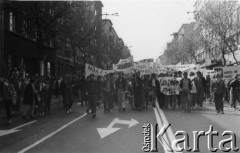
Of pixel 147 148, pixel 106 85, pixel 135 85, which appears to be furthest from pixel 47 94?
pixel 147 148

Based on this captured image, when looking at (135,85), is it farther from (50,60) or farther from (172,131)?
(50,60)

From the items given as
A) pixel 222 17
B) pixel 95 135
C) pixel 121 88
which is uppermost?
pixel 222 17

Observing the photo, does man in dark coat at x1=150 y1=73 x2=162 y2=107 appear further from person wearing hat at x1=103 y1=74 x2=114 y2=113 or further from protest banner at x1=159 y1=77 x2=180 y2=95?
person wearing hat at x1=103 y1=74 x2=114 y2=113

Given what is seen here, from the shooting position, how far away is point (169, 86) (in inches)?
781

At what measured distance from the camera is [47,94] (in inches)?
711

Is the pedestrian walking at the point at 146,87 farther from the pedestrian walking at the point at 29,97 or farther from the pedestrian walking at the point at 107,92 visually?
the pedestrian walking at the point at 29,97

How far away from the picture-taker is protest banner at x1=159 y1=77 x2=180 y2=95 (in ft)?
64.2

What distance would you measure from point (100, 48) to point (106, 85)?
97.8 feet

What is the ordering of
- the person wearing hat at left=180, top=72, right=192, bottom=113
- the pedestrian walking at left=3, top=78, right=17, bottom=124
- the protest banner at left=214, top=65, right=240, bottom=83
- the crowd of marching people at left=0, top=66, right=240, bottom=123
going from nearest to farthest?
the pedestrian walking at left=3, top=78, right=17, bottom=124 < the crowd of marching people at left=0, top=66, right=240, bottom=123 < the person wearing hat at left=180, top=72, right=192, bottom=113 < the protest banner at left=214, top=65, right=240, bottom=83

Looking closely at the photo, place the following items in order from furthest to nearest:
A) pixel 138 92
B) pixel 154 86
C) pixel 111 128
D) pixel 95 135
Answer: pixel 154 86, pixel 138 92, pixel 111 128, pixel 95 135

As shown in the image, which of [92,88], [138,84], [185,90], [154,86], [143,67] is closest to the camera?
[92,88]

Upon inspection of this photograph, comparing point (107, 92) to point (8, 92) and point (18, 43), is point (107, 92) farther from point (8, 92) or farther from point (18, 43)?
point (18, 43)

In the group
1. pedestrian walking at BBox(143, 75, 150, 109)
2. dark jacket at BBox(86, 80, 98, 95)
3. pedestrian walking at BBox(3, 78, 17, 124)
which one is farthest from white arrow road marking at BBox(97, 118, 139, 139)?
pedestrian walking at BBox(143, 75, 150, 109)

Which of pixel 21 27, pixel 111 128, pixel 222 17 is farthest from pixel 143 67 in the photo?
pixel 222 17
